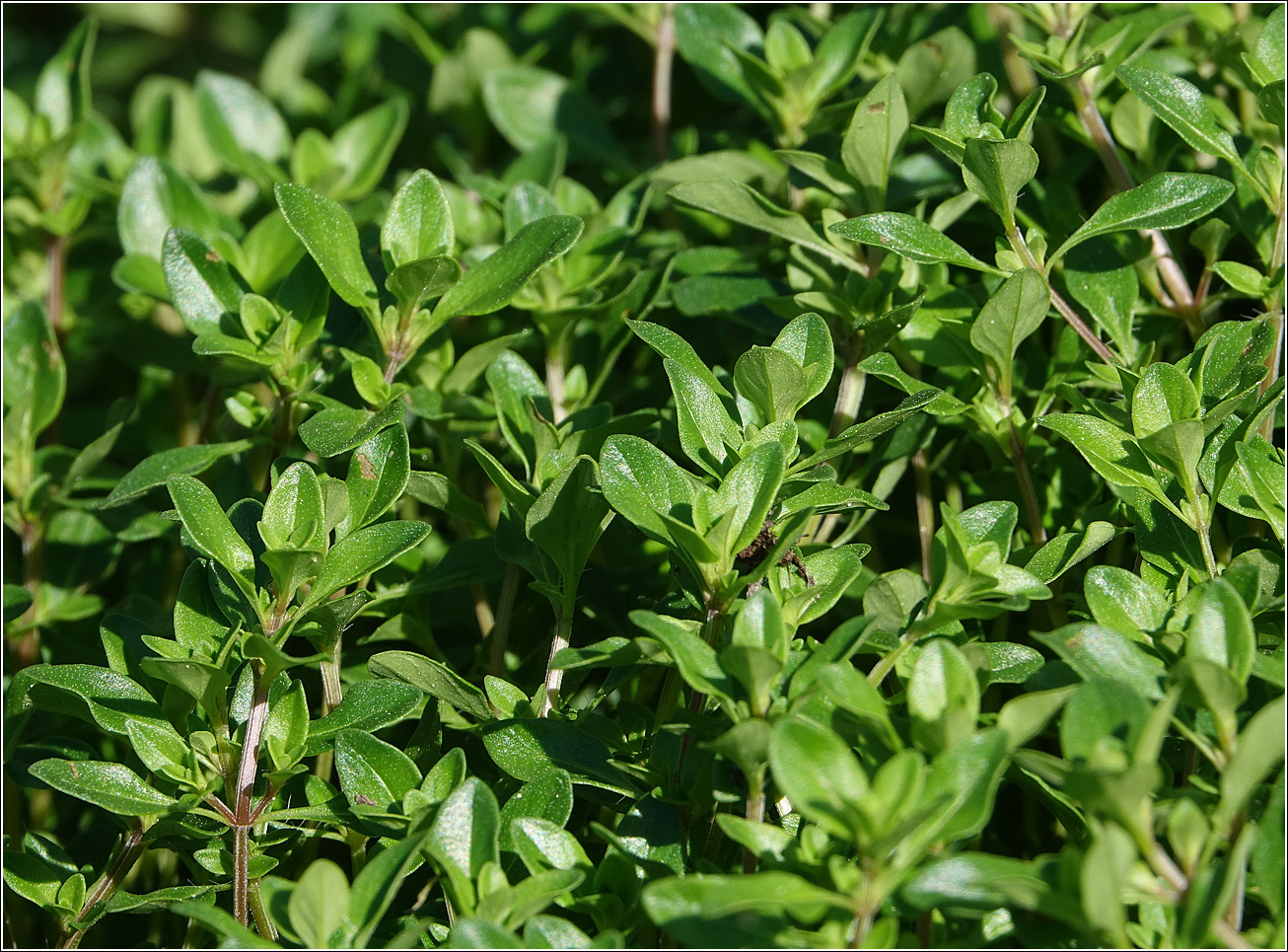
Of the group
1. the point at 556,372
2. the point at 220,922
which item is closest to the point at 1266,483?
the point at 556,372

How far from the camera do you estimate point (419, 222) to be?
1.13 m

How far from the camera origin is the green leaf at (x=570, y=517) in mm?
909

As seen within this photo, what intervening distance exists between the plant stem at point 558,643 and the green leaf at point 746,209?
0.41 meters

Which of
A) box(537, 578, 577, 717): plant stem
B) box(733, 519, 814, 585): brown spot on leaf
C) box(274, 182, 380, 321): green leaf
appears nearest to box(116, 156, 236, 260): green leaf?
box(274, 182, 380, 321): green leaf

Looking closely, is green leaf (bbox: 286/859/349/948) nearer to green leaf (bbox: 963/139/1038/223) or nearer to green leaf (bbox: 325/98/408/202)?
green leaf (bbox: 963/139/1038/223)

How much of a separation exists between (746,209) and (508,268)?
0.25 m

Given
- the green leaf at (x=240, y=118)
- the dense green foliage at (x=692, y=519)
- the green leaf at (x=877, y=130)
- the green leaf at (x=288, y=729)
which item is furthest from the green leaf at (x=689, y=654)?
the green leaf at (x=240, y=118)

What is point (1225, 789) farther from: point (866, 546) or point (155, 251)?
point (155, 251)

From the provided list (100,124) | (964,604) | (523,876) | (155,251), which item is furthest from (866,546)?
(100,124)

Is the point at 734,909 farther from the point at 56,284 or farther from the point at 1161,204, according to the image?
the point at 56,284

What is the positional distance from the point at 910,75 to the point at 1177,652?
78 centimetres

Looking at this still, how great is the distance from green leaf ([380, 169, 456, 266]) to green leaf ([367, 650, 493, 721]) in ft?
1.27

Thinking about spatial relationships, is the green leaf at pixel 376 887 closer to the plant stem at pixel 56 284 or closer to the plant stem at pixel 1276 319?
the plant stem at pixel 1276 319

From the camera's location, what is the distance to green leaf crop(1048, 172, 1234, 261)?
994mm
